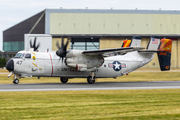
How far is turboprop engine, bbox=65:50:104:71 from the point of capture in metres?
25.0

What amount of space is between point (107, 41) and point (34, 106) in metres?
55.9

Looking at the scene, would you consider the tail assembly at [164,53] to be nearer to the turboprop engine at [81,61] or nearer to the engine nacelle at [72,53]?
the turboprop engine at [81,61]

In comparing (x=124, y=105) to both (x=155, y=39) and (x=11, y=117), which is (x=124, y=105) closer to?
(x=11, y=117)

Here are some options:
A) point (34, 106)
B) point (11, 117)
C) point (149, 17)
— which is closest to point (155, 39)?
point (34, 106)

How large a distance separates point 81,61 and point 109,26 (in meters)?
45.8

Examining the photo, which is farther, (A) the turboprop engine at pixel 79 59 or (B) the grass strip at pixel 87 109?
(A) the turboprop engine at pixel 79 59

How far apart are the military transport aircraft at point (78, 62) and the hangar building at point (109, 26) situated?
38.7m

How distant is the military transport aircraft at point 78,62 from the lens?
24609mm

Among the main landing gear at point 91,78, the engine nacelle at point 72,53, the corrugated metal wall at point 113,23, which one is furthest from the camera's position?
the corrugated metal wall at point 113,23

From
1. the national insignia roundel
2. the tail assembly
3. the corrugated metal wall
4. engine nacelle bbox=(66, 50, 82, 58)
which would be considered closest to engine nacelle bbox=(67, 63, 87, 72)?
engine nacelle bbox=(66, 50, 82, 58)

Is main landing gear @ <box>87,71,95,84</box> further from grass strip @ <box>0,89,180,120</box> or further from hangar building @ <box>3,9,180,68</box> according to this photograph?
hangar building @ <box>3,9,180,68</box>

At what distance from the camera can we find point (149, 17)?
236ft

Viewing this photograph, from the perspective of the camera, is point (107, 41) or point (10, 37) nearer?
point (107, 41)

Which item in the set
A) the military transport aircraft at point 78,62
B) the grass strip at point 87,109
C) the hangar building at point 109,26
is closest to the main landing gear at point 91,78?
the military transport aircraft at point 78,62
